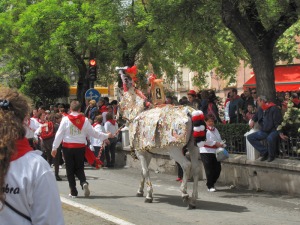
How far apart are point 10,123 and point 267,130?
32.1ft

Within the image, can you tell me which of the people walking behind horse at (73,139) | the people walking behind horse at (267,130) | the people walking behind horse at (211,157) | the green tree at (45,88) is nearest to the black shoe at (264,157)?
the people walking behind horse at (267,130)

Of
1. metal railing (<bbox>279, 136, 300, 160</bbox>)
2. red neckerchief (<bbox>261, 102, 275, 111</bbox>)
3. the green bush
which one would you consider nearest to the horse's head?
red neckerchief (<bbox>261, 102, 275, 111</bbox>)

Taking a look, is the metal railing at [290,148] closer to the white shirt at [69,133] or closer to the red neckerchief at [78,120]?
the white shirt at [69,133]

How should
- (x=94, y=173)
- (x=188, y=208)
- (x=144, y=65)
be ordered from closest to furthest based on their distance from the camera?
1. (x=188, y=208)
2. (x=94, y=173)
3. (x=144, y=65)

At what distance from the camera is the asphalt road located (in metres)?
9.20

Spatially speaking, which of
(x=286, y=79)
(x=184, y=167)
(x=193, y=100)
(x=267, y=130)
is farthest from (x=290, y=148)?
(x=286, y=79)

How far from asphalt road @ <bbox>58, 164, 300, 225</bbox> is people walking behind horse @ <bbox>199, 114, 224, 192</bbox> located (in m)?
0.27

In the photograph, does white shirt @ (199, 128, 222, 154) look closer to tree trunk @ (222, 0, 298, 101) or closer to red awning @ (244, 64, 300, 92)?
tree trunk @ (222, 0, 298, 101)

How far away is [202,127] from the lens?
10.6 meters

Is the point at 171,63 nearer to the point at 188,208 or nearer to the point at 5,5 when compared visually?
the point at 5,5

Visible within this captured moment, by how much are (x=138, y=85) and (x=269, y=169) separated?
312cm

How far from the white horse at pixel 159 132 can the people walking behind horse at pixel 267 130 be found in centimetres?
222

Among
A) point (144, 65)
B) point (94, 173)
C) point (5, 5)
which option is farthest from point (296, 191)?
point (5, 5)

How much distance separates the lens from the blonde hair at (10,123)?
3242mm
